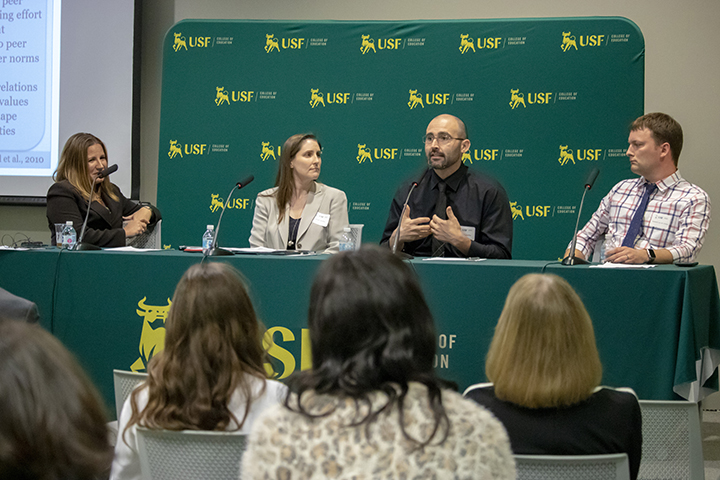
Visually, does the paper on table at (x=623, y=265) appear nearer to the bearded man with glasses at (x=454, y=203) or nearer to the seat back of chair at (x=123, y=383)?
the bearded man with glasses at (x=454, y=203)

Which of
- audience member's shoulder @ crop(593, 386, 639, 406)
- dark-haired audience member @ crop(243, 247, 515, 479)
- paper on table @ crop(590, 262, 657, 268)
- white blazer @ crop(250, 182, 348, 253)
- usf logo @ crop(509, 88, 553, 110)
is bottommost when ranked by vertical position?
audience member's shoulder @ crop(593, 386, 639, 406)

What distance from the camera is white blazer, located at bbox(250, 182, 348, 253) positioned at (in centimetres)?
369

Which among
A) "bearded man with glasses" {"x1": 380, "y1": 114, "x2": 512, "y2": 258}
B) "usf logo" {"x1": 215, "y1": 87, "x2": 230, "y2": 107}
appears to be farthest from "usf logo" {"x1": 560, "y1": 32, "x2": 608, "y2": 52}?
"usf logo" {"x1": 215, "y1": 87, "x2": 230, "y2": 107}

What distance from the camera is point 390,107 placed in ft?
15.3

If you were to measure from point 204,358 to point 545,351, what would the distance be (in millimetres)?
696

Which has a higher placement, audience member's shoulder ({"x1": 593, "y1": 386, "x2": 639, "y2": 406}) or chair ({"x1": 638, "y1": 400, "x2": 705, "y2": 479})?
audience member's shoulder ({"x1": 593, "y1": 386, "x2": 639, "y2": 406})

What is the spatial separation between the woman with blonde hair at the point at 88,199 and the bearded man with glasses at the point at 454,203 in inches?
55.2

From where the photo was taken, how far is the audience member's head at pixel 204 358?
137cm

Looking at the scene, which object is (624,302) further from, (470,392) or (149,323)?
(149,323)

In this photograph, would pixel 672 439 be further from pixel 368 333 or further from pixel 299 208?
pixel 299 208

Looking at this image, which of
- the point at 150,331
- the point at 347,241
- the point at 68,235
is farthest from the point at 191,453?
the point at 68,235

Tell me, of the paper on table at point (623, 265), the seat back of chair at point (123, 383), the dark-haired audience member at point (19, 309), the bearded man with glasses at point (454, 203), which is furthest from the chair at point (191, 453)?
the bearded man with glasses at point (454, 203)

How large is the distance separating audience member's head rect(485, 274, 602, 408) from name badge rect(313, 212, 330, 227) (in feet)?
7.48

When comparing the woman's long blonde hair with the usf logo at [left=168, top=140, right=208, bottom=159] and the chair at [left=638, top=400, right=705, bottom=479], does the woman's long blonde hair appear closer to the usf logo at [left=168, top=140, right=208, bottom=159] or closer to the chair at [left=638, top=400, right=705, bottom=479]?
the usf logo at [left=168, top=140, right=208, bottom=159]
